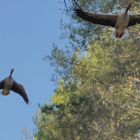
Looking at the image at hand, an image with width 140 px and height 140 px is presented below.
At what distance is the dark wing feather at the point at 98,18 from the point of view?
434 centimetres

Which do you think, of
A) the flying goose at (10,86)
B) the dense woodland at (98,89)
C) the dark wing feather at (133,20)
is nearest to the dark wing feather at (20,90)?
the flying goose at (10,86)

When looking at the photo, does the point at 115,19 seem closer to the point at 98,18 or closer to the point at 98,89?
the point at 98,18

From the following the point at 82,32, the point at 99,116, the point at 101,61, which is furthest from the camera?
the point at 99,116

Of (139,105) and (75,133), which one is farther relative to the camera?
(75,133)

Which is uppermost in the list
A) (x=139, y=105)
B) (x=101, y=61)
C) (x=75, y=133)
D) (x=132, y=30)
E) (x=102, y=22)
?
(x=102, y=22)

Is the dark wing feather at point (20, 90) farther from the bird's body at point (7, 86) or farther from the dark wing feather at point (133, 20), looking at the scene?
the dark wing feather at point (133, 20)

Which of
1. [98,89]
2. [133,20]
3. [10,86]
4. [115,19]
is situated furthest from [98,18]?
[98,89]

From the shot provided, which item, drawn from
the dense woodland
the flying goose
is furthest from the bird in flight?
the dense woodland

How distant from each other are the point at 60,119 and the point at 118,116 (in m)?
3.28

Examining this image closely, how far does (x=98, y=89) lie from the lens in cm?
2594

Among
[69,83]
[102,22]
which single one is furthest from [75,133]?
[102,22]

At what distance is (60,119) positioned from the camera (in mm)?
29703

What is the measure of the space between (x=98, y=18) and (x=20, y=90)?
45.3 inches

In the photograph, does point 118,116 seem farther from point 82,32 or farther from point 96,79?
point 82,32
